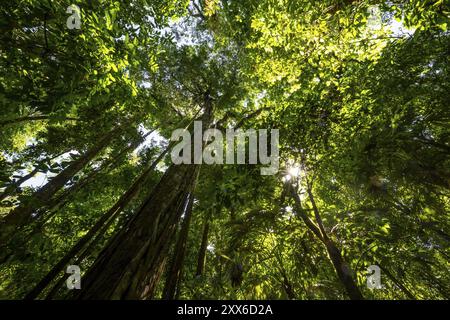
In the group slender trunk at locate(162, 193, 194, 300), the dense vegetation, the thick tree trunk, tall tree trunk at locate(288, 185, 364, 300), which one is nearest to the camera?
the thick tree trunk

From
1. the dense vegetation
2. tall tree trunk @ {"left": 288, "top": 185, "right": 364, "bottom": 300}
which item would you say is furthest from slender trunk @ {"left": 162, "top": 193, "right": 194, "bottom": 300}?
tall tree trunk @ {"left": 288, "top": 185, "right": 364, "bottom": 300}

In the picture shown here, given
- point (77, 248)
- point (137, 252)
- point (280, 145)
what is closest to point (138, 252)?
point (137, 252)

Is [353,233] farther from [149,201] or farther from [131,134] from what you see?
[131,134]

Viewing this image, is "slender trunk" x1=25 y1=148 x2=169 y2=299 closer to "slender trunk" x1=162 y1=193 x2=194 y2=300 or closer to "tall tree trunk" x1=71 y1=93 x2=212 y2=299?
"tall tree trunk" x1=71 y1=93 x2=212 y2=299

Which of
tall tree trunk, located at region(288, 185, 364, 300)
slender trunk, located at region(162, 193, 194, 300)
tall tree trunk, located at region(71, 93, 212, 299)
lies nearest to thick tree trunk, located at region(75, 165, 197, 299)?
tall tree trunk, located at region(71, 93, 212, 299)

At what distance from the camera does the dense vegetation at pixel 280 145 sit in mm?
2752

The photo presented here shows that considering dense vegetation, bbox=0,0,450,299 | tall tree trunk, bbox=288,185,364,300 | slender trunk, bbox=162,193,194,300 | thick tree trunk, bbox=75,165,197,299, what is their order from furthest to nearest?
tall tree trunk, bbox=288,185,364,300 → dense vegetation, bbox=0,0,450,299 → slender trunk, bbox=162,193,194,300 → thick tree trunk, bbox=75,165,197,299

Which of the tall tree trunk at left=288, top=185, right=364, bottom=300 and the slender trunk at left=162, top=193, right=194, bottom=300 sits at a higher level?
the slender trunk at left=162, top=193, right=194, bottom=300

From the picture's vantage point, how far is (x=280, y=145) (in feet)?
17.0

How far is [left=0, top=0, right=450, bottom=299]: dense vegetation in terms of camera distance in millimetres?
2752

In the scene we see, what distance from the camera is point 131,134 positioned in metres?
8.21

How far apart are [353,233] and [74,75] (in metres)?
6.04

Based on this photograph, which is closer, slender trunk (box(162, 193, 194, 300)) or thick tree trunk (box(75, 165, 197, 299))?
thick tree trunk (box(75, 165, 197, 299))

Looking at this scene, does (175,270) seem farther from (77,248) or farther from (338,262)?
(338,262)
